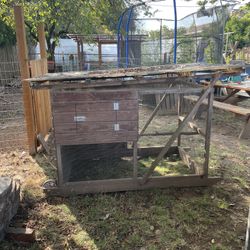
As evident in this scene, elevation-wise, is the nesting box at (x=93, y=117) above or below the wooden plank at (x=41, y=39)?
below

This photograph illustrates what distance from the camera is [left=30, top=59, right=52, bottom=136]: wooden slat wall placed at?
440cm

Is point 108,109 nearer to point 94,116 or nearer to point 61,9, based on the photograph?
point 94,116

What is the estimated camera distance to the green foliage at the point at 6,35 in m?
11.7

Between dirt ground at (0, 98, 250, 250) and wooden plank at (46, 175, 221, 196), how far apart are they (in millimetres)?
70

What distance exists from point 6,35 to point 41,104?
936cm

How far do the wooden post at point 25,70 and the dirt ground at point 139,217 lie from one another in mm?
701

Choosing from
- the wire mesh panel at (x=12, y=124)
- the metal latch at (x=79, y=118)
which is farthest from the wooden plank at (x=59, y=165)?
the wire mesh panel at (x=12, y=124)

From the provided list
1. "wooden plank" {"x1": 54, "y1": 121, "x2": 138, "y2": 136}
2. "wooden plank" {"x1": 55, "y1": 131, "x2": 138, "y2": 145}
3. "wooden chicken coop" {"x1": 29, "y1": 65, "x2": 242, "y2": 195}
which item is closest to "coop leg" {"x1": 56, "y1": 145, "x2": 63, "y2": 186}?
"wooden chicken coop" {"x1": 29, "y1": 65, "x2": 242, "y2": 195}

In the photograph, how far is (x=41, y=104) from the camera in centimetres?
474

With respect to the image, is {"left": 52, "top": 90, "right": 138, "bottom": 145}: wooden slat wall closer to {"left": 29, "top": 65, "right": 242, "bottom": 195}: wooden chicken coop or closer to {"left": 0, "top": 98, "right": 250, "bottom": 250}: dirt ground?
{"left": 29, "top": 65, "right": 242, "bottom": 195}: wooden chicken coop

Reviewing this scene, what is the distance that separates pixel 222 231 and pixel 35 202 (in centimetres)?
209

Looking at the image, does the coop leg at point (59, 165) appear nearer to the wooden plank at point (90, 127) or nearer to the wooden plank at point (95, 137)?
the wooden plank at point (95, 137)

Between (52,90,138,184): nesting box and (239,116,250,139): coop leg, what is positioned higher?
(52,90,138,184): nesting box

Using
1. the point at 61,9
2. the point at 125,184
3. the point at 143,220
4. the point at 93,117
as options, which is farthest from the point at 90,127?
the point at 61,9
